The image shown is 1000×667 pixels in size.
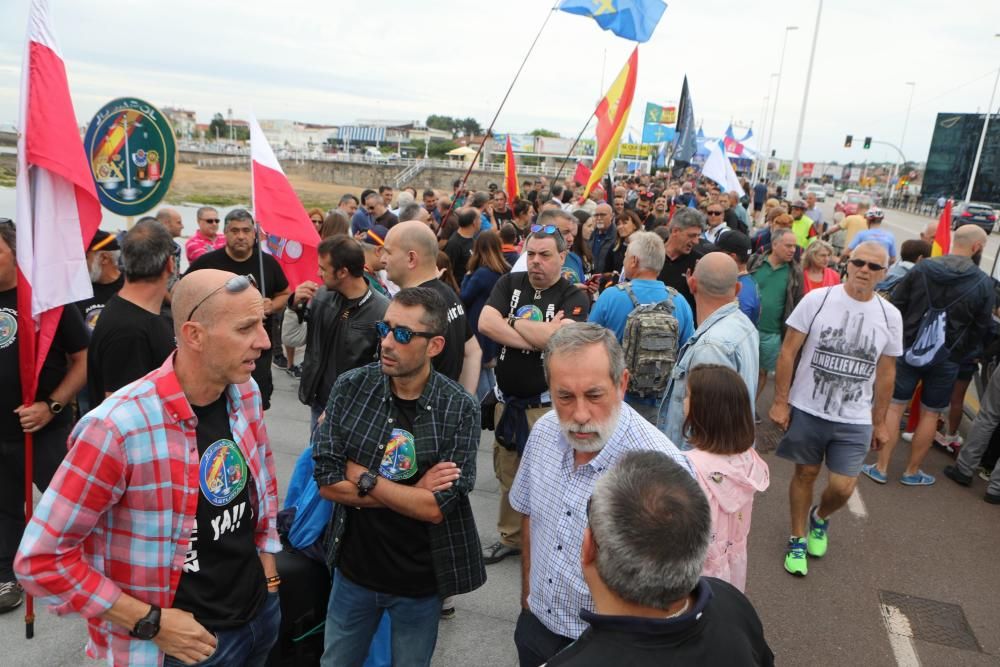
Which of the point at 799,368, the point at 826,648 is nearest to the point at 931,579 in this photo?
the point at 826,648

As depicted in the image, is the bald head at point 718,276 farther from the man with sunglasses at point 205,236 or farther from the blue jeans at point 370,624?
the man with sunglasses at point 205,236

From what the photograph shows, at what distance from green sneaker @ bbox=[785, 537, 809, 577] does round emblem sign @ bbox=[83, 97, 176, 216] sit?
555cm

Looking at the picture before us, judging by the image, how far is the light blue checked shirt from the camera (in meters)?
2.11

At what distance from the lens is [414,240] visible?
3.67 metres

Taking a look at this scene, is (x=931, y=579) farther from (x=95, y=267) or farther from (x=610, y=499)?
(x=95, y=267)

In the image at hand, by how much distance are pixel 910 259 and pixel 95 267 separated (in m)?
7.49

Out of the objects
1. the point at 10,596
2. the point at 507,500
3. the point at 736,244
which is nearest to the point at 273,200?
the point at 507,500

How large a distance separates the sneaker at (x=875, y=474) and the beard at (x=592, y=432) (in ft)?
14.5

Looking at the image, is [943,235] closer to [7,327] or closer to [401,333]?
[401,333]

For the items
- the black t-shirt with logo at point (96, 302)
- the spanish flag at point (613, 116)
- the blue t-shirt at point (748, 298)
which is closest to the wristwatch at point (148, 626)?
the black t-shirt with logo at point (96, 302)

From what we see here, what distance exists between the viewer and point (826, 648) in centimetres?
345

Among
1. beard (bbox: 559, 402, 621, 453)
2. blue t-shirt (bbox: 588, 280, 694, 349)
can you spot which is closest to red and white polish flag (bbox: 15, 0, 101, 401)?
beard (bbox: 559, 402, 621, 453)

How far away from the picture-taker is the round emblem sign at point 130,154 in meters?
5.41

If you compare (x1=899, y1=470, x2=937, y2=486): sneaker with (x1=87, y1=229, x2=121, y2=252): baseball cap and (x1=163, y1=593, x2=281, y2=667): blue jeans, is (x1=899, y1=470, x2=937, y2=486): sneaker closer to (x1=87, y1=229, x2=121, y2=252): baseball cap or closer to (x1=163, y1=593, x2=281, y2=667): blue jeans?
(x1=163, y1=593, x2=281, y2=667): blue jeans
